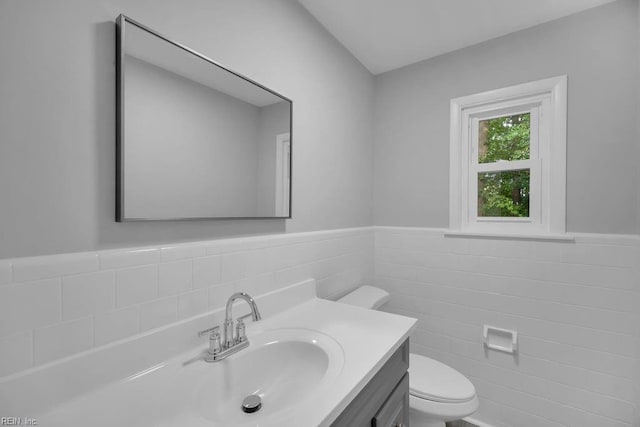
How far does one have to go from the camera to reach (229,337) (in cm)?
97

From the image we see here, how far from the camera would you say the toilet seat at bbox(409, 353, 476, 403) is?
1.38m

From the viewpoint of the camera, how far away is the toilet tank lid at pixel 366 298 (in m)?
1.75

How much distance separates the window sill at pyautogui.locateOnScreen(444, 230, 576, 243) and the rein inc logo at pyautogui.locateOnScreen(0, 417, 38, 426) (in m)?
2.04

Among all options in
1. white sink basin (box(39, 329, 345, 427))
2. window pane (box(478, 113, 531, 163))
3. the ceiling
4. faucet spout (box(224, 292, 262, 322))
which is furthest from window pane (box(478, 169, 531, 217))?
faucet spout (box(224, 292, 262, 322))

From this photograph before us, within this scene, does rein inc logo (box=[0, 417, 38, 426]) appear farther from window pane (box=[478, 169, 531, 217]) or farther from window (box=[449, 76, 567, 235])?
window pane (box=[478, 169, 531, 217])

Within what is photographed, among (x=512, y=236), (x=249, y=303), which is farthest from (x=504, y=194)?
(x=249, y=303)

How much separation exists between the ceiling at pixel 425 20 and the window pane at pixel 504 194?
2.90 ft

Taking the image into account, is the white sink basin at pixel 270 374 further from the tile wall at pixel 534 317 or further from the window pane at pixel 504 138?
the window pane at pixel 504 138

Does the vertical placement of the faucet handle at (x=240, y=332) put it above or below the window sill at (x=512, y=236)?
below

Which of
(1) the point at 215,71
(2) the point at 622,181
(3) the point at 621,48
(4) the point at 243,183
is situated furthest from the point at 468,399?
(3) the point at 621,48

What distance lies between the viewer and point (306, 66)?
155 cm

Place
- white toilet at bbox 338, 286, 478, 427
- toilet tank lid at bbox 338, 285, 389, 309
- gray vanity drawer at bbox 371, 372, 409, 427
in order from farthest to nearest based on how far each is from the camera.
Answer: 1. toilet tank lid at bbox 338, 285, 389, 309
2. white toilet at bbox 338, 286, 478, 427
3. gray vanity drawer at bbox 371, 372, 409, 427

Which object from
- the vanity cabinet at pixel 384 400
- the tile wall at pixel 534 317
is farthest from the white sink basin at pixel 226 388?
the tile wall at pixel 534 317

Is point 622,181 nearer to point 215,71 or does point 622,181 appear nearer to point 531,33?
point 531,33
